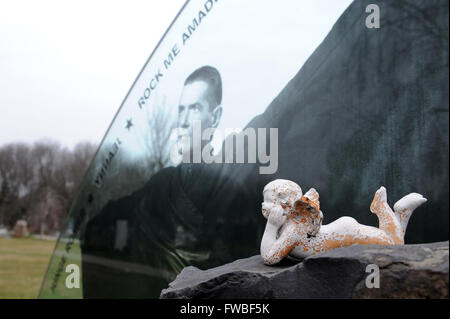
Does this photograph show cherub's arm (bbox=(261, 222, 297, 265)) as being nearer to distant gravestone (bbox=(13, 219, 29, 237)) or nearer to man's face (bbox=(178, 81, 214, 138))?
man's face (bbox=(178, 81, 214, 138))

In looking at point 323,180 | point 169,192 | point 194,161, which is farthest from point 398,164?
point 169,192

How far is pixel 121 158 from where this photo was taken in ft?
13.0

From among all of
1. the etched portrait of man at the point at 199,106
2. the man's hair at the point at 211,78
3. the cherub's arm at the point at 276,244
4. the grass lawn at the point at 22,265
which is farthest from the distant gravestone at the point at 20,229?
the cherub's arm at the point at 276,244

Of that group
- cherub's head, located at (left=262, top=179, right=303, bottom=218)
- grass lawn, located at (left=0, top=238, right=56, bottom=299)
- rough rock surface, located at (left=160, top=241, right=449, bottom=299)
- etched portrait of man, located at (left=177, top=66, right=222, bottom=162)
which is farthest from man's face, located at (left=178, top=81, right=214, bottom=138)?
grass lawn, located at (left=0, top=238, right=56, bottom=299)

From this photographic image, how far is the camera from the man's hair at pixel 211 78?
3293 millimetres

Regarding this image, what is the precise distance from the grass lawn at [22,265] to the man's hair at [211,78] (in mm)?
3276

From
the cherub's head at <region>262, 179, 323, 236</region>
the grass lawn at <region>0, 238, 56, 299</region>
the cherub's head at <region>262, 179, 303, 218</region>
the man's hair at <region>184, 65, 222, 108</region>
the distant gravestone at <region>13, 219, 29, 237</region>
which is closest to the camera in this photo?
the cherub's head at <region>262, 179, 323, 236</region>

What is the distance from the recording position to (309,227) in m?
1.85

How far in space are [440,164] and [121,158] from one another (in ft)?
8.55

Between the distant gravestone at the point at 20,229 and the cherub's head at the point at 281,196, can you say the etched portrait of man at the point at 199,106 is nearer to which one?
the cherub's head at the point at 281,196

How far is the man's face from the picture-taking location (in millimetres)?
3354

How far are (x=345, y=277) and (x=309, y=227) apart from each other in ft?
0.99

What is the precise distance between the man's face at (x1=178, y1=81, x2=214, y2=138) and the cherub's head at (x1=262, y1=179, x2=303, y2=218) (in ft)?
4.65
